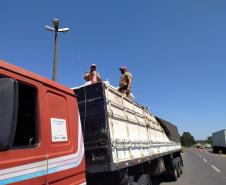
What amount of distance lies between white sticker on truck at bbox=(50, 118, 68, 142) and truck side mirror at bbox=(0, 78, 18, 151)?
43.9 inches

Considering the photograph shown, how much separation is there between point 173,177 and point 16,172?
42.1 feet

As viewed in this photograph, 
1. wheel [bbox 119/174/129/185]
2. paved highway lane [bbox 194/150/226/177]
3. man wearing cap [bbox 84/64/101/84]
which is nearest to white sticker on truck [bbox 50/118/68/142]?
wheel [bbox 119/174/129/185]

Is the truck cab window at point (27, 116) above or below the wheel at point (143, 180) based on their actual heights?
above

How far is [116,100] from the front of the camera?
661cm

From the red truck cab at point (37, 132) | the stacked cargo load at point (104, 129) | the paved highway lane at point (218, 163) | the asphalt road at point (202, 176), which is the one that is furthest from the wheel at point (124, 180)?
the paved highway lane at point (218, 163)

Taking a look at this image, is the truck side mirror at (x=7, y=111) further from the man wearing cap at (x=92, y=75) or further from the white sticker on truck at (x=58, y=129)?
the man wearing cap at (x=92, y=75)

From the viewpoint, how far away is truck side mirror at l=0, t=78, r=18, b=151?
266cm

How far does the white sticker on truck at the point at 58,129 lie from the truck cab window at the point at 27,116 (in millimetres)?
292

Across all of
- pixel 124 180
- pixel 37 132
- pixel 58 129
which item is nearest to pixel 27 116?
pixel 37 132

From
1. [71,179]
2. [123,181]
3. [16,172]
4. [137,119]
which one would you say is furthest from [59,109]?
[137,119]

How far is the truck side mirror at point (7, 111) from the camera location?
2.66 m

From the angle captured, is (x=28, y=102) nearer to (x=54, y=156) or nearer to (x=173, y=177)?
(x=54, y=156)

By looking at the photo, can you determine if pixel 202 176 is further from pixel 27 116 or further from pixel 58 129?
pixel 27 116

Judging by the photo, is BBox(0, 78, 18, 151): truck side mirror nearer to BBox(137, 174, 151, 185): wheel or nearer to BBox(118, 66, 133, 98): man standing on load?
BBox(137, 174, 151, 185): wheel
